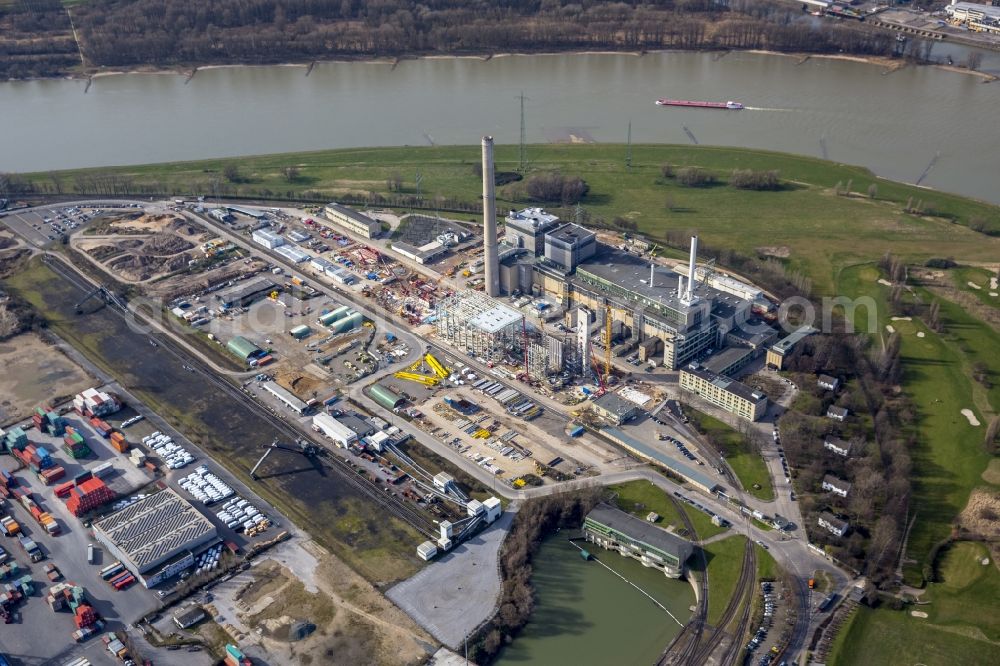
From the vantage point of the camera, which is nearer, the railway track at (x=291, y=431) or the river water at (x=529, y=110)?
the railway track at (x=291, y=431)

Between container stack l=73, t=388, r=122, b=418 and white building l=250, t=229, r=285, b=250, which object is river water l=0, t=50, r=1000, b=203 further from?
container stack l=73, t=388, r=122, b=418

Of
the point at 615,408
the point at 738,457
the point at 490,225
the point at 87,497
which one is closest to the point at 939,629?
the point at 738,457

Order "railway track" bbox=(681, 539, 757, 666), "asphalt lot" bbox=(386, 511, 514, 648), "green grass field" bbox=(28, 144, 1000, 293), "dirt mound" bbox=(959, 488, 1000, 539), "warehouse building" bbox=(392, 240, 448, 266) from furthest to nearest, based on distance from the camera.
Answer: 1. "green grass field" bbox=(28, 144, 1000, 293)
2. "warehouse building" bbox=(392, 240, 448, 266)
3. "dirt mound" bbox=(959, 488, 1000, 539)
4. "asphalt lot" bbox=(386, 511, 514, 648)
5. "railway track" bbox=(681, 539, 757, 666)

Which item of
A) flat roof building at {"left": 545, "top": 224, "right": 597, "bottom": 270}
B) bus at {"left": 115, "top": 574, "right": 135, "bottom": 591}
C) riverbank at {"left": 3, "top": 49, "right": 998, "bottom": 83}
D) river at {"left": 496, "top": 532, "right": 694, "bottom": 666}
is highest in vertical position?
riverbank at {"left": 3, "top": 49, "right": 998, "bottom": 83}

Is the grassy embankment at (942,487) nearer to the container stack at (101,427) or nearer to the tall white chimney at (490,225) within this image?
the tall white chimney at (490,225)

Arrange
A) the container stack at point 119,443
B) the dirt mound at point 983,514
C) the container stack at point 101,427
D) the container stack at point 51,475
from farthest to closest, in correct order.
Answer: the container stack at point 101,427, the container stack at point 119,443, the container stack at point 51,475, the dirt mound at point 983,514

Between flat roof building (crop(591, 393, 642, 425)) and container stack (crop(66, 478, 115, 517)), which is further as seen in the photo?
flat roof building (crop(591, 393, 642, 425))

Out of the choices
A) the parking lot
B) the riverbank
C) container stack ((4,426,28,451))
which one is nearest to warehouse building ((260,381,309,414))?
container stack ((4,426,28,451))

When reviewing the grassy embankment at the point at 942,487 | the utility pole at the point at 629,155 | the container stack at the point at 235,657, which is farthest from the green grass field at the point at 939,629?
the utility pole at the point at 629,155
